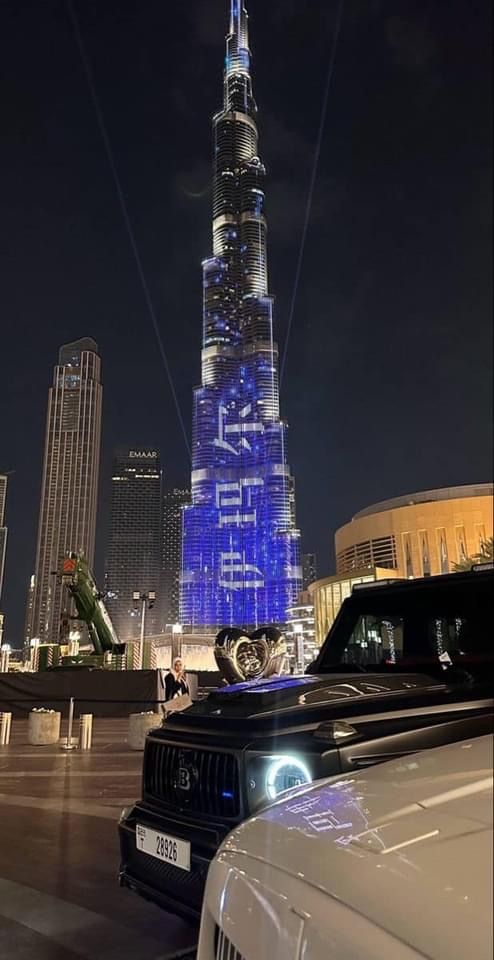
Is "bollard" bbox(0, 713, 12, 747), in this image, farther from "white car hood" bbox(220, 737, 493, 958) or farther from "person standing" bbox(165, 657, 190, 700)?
"white car hood" bbox(220, 737, 493, 958)

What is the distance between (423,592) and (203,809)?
1993 millimetres

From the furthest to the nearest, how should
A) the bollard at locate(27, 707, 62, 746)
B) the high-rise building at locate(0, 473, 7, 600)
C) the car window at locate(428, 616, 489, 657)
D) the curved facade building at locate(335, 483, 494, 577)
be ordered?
the curved facade building at locate(335, 483, 494, 577) → the high-rise building at locate(0, 473, 7, 600) → the bollard at locate(27, 707, 62, 746) → the car window at locate(428, 616, 489, 657)

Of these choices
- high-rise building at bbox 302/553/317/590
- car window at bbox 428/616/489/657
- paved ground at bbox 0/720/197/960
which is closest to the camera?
paved ground at bbox 0/720/197/960

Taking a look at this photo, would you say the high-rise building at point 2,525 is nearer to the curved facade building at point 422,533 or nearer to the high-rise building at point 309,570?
the curved facade building at point 422,533

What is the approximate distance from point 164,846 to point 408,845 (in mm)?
2334

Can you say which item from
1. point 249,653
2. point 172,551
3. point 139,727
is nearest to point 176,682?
point 139,727

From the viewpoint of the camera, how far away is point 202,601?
9538 cm

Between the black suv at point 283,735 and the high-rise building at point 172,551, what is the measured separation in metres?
95.8

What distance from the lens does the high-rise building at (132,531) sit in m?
90.4

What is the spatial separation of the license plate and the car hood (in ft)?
1.91

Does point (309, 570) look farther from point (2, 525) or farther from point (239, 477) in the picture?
point (2, 525)

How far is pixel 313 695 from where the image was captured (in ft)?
10.5

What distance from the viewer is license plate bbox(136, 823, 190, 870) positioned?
296 cm

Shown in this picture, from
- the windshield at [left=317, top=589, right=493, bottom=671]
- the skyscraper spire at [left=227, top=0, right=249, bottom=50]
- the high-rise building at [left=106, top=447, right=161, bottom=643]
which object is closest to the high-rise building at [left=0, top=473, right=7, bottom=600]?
the skyscraper spire at [left=227, top=0, right=249, bottom=50]
